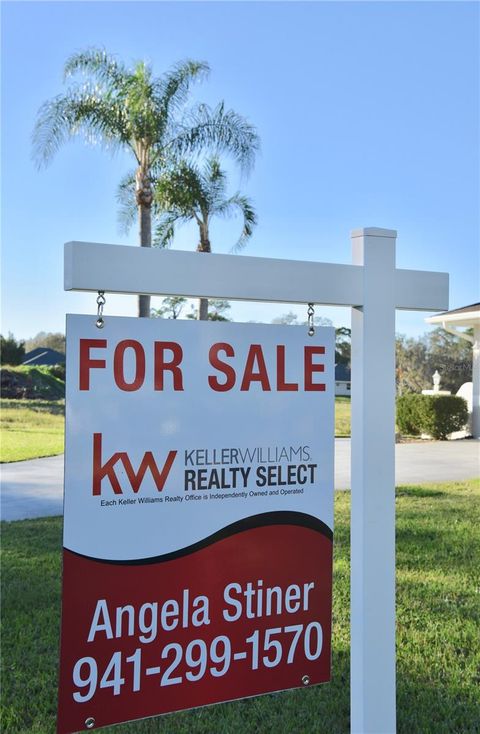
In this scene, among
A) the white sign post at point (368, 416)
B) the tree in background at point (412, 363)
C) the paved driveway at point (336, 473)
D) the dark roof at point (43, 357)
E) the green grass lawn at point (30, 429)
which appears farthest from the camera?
the dark roof at point (43, 357)

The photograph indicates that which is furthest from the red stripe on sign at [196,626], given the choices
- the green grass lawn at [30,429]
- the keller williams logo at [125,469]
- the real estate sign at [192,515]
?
the green grass lawn at [30,429]

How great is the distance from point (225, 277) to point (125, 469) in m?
0.72

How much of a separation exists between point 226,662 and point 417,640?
242 cm

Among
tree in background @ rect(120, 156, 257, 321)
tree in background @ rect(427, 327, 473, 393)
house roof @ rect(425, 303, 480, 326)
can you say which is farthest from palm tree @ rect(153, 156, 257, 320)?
tree in background @ rect(427, 327, 473, 393)

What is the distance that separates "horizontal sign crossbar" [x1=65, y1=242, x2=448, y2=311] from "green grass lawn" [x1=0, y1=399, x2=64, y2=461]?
42.2 ft

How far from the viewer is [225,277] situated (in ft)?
8.17

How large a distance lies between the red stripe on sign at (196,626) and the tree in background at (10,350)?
99.4 ft

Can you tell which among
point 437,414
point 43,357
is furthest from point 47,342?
point 437,414

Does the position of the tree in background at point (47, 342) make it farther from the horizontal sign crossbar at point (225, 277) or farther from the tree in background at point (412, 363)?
the horizontal sign crossbar at point (225, 277)

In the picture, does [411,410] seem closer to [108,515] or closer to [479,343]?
[479,343]

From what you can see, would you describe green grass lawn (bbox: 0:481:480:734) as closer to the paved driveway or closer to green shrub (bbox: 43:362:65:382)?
the paved driveway

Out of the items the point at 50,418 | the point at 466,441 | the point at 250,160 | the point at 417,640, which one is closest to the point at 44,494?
the point at 417,640

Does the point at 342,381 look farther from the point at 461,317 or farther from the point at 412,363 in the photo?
the point at 461,317

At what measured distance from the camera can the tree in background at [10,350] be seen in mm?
31484
